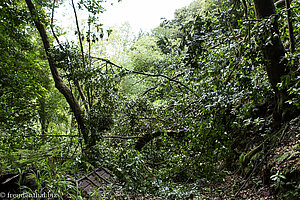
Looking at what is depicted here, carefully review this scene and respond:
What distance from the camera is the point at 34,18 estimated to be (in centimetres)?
359

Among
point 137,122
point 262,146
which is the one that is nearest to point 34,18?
point 137,122

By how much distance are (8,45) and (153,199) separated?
5131 mm

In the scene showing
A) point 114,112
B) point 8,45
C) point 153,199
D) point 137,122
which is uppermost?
point 8,45

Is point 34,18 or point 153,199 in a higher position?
point 34,18

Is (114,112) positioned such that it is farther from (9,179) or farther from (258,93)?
(258,93)

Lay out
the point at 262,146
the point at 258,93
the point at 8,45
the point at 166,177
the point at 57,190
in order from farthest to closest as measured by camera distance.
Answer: the point at 8,45
the point at 166,177
the point at 262,146
the point at 258,93
the point at 57,190

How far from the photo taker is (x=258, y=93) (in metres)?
2.63

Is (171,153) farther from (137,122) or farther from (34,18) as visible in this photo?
(34,18)

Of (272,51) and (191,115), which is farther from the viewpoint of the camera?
(191,115)

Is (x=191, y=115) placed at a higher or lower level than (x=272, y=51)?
lower

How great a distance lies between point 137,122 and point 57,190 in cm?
163

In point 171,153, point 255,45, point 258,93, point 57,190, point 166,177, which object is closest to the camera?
point 255,45

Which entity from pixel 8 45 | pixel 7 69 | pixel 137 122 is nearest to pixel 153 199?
pixel 137 122

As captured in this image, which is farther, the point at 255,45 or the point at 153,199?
the point at 153,199
